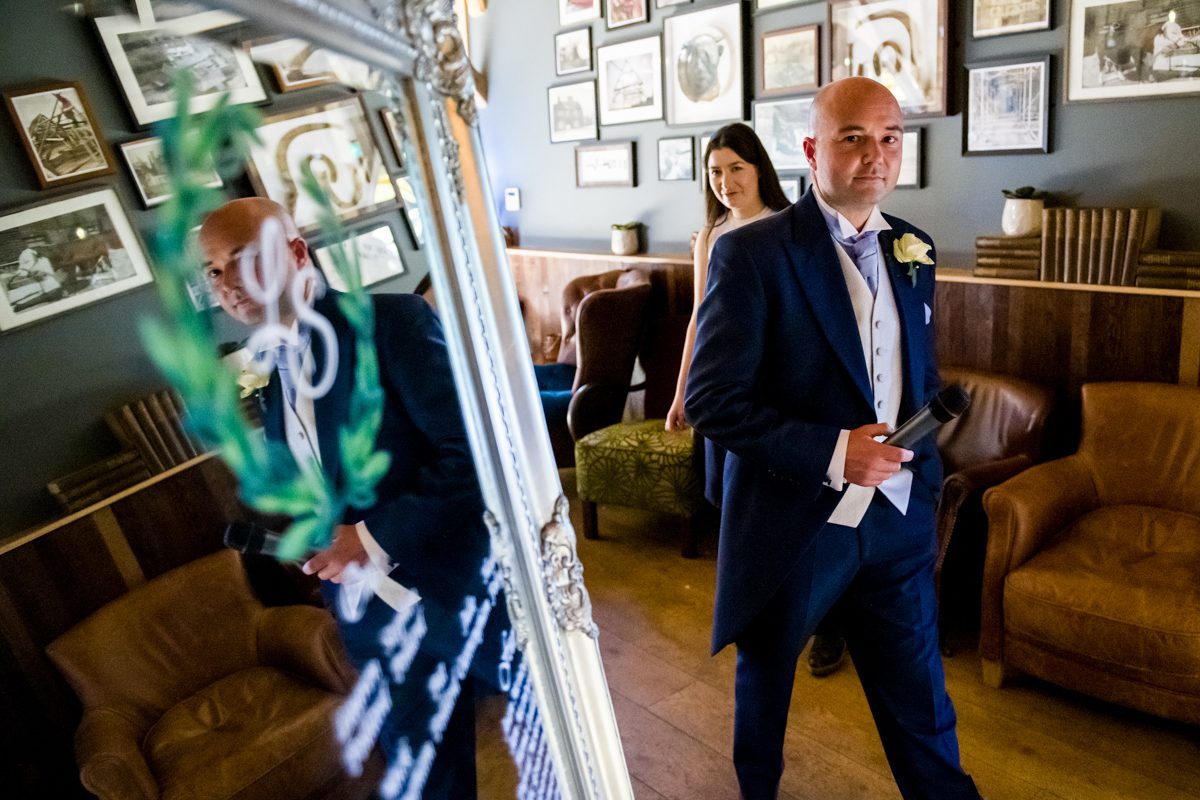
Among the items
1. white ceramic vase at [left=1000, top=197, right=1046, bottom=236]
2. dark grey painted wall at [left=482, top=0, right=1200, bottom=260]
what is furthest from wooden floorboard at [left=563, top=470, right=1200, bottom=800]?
dark grey painted wall at [left=482, top=0, right=1200, bottom=260]

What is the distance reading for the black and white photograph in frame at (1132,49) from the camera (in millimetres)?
2516

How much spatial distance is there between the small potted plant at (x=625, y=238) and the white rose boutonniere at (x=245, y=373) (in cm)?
408

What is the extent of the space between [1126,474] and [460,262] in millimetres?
2546

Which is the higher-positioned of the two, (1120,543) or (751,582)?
(751,582)

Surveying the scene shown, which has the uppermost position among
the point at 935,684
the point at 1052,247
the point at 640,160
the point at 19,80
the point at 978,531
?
the point at 19,80

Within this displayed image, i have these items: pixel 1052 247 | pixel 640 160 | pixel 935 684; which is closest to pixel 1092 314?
pixel 1052 247

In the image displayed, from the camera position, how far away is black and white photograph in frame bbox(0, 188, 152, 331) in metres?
0.36

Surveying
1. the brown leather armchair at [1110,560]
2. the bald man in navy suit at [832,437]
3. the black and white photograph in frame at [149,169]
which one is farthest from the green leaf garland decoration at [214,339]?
the brown leather armchair at [1110,560]

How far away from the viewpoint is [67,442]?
0.39m

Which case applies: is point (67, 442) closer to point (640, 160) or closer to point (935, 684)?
point (935, 684)

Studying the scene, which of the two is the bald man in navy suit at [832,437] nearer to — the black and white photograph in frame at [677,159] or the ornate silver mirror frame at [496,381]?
the ornate silver mirror frame at [496,381]

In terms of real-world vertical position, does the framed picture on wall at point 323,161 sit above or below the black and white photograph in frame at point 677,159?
above

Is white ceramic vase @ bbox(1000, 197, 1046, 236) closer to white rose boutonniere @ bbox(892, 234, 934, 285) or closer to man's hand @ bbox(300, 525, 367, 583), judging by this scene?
white rose boutonniere @ bbox(892, 234, 934, 285)

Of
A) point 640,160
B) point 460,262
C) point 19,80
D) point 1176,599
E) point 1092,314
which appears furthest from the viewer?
point 640,160
